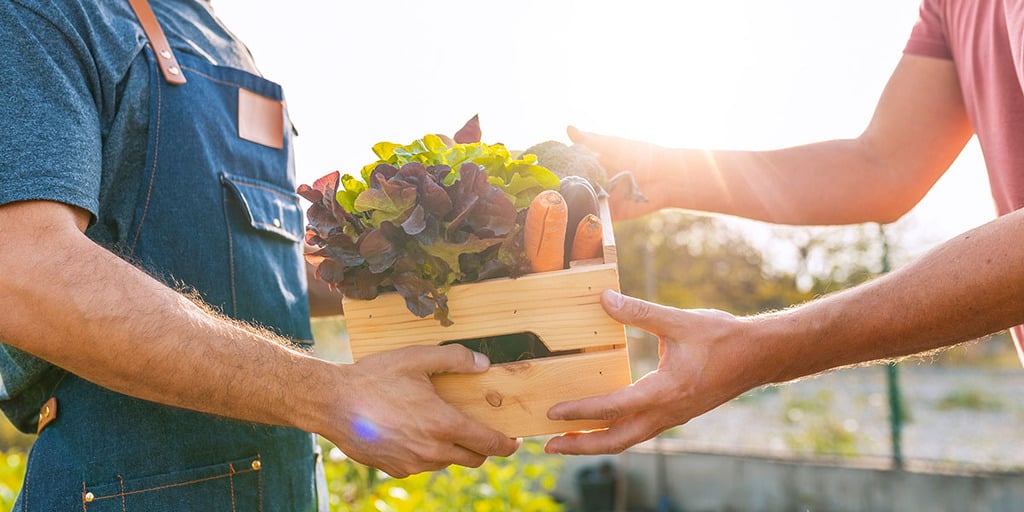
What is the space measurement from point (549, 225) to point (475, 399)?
1.39 ft

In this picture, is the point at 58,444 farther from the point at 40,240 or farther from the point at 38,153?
the point at 38,153

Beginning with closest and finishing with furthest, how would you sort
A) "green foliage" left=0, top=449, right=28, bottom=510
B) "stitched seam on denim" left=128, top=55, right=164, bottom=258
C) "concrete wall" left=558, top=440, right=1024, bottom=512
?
"stitched seam on denim" left=128, top=55, right=164, bottom=258, "green foliage" left=0, top=449, right=28, bottom=510, "concrete wall" left=558, top=440, right=1024, bottom=512

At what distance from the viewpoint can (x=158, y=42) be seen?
5.67 feet

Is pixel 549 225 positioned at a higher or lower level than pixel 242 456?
higher

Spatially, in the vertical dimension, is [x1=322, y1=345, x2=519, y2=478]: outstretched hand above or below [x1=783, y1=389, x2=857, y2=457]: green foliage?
Answer: above

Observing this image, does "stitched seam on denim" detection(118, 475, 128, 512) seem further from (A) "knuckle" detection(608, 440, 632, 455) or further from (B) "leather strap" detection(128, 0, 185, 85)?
(A) "knuckle" detection(608, 440, 632, 455)

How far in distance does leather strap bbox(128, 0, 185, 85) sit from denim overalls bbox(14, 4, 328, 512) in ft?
0.06

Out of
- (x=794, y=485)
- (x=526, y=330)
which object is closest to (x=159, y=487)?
(x=526, y=330)

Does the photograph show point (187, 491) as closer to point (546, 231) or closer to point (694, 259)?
point (546, 231)

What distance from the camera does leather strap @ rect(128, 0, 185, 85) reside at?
171cm

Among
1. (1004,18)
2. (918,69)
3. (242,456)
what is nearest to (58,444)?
(242,456)

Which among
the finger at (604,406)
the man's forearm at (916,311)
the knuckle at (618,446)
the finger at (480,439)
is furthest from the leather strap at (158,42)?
the man's forearm at (916,311)

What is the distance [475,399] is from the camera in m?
1.68

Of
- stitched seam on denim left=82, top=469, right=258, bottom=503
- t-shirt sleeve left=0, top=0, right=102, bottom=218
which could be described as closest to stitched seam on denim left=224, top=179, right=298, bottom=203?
t-shirt sleeve left=0, top=0, right=102, bottom=218
